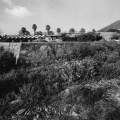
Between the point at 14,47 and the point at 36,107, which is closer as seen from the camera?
the point at 36,107

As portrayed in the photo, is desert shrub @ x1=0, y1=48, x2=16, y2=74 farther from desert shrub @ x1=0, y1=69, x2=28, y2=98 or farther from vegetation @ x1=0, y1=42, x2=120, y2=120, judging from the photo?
desert shrub @ x1=0, y1=69, x2=28, y2=98

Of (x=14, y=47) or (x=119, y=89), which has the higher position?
(x=14, y=47)

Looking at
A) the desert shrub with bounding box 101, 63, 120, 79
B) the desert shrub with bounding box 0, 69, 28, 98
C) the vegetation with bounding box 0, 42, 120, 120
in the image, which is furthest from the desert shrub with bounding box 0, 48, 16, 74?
the desert shrub with bounding box 101, 63, 120, 79

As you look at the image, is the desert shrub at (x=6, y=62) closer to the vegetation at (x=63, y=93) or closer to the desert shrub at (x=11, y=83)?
the vegetation at (x=63, y=93)

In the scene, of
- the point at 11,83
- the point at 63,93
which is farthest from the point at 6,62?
the point at 63,93

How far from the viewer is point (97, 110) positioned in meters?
5.97

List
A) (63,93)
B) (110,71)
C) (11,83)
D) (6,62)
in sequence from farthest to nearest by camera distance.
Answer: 1. (6,62)
2. (110,71)
3. (11,83)
4. (63,93)

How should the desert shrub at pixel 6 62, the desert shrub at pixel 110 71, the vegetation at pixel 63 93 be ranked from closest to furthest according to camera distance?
1. the vegetation at pixel 63 93
2. the desert shrub at pixel 110 71
3. the desert shrub at pixel 6 62

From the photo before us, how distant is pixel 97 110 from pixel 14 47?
13.2m

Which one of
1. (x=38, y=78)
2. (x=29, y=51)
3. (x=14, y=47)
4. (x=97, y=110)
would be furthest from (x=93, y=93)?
(x=14, y=47)

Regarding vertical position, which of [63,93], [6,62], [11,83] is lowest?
[63,93]

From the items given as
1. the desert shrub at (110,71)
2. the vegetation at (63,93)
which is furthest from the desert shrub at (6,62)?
the desert shrub at (110,71)

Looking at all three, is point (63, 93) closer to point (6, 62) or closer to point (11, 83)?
point (11, 83)

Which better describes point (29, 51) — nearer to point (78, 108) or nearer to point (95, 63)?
point (95, 63)
